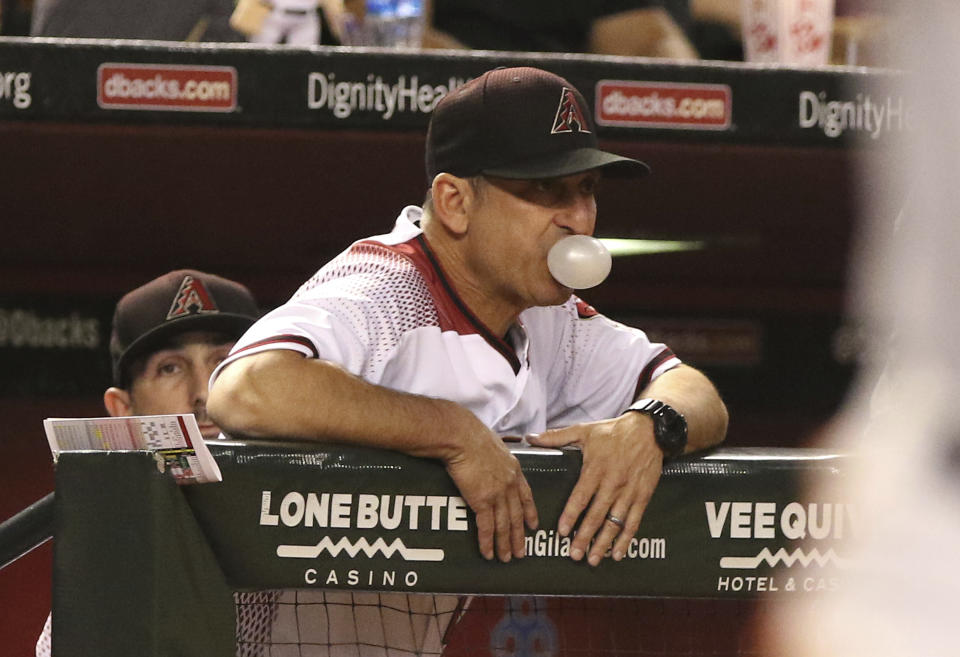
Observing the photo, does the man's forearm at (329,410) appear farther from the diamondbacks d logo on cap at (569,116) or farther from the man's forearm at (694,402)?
the diamondbacks d logo on cap at (569,116)

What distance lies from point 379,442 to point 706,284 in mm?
1819

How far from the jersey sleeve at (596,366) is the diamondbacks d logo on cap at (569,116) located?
0.91 feet

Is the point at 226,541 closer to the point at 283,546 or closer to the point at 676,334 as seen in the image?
the point at 283,546

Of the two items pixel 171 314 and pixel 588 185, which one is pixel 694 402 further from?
pixel 171 314

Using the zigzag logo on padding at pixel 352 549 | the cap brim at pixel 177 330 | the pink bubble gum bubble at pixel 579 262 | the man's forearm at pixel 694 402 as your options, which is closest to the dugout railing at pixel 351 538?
the zigzag logo on padding at pixel 352 549

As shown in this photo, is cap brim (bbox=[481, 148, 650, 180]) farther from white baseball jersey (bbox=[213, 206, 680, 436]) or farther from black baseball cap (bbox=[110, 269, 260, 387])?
black baseball cap (bbox=[110, 269, 260, 387])

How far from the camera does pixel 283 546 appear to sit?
3.77 feet

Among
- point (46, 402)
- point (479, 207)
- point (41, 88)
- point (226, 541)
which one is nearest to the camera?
point (226, 541)

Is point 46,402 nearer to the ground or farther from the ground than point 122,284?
nearer to the ground

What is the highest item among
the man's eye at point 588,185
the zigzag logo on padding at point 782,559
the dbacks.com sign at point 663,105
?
the dbacks.com sign at point 663,105

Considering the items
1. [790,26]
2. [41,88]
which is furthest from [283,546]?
[790,26]

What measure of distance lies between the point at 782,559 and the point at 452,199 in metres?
0.58

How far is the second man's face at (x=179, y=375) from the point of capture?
2.04m

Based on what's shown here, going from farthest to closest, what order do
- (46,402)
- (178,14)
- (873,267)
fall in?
(46,402) → (178,14) → (873,267)
